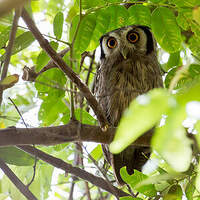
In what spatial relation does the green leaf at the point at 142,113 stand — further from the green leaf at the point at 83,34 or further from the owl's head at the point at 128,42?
the owl's head at the point at 128,42

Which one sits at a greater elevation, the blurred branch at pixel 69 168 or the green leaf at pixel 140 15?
the green leaf at pixel 140 15

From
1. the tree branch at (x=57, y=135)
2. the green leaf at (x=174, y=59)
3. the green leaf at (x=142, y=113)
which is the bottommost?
the tree branch at (x=57, y=135)

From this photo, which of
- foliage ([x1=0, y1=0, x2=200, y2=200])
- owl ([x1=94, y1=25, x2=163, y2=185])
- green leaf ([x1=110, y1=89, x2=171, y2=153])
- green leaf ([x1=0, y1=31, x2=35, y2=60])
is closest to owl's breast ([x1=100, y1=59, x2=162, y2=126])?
owl ([x1=94, y1=25, x2=163, y2=185])

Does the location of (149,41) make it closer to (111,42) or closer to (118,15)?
(111,42)

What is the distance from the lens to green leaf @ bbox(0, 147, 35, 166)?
4.68 feet

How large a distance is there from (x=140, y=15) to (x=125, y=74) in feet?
2.26

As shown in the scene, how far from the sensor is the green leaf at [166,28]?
4.52 ft

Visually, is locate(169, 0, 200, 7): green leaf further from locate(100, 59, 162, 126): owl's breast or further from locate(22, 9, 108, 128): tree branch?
locate(100, 59, 162, 126): owl's breast

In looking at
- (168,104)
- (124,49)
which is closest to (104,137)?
(168,104)

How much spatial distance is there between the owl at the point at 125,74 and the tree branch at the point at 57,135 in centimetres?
69

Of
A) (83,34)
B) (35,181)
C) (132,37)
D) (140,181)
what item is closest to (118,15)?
(83,34)

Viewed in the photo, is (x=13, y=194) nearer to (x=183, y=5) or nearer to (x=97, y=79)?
(x=97, y=79)

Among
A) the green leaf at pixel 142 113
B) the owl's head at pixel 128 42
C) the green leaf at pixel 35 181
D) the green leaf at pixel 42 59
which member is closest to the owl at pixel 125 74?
the owl's head at pixel 128 42

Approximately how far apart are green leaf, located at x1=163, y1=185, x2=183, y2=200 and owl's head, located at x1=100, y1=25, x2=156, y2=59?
1.13 metres
